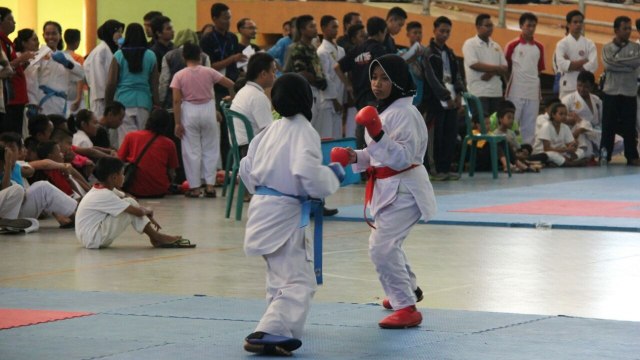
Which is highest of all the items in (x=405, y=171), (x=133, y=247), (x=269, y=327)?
(x=405, y=171)

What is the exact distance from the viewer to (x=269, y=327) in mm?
6293

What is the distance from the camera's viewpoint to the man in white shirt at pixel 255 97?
12188 millimetres

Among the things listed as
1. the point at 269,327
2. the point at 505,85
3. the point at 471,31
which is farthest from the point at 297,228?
the point at 471,31

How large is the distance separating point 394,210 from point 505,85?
12028mm

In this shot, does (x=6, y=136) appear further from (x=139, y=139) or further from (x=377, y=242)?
(x=377, y=242)

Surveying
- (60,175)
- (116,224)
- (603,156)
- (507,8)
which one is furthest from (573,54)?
(116,224)

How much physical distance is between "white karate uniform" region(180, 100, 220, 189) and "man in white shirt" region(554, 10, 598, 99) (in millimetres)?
6403

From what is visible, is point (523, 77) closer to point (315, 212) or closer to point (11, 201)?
point (11, 201)

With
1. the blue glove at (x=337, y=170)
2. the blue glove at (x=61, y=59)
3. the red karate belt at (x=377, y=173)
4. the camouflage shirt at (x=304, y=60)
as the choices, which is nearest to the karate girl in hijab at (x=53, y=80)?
the blue glove at (x=61, y=59)

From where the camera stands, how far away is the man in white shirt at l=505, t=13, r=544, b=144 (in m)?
18.5

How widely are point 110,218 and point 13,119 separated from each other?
4400 millimetres

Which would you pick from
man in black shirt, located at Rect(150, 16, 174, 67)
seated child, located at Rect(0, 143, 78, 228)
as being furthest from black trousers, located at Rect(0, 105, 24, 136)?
seated child, located at Rect(0, 143, 78, 228)

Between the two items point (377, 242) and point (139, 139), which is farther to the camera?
point (139, 139)

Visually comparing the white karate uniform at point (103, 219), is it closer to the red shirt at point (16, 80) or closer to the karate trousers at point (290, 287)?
the karate trousers at point (290, 287)
